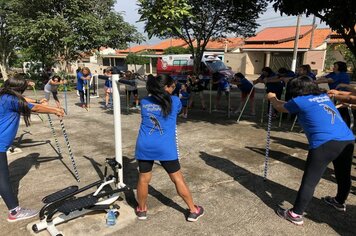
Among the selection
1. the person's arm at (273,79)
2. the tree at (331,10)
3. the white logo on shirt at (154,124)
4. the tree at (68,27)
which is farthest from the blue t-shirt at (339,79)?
the tree at (68,27)

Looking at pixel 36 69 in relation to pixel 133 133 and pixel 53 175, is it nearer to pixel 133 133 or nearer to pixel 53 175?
pixel 133 133

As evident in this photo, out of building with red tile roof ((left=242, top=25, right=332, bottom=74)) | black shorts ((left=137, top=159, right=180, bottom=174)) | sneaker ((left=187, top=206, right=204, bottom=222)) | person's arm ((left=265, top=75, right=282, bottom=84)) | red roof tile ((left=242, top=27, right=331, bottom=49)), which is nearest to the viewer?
black shorts ((left=137, top=159, right=180, bottom=174))

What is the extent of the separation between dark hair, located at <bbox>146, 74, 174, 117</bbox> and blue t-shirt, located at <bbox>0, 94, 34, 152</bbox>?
1.53m

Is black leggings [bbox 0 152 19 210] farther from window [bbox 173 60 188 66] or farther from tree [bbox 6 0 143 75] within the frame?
window [bbox 173 60 188 66]

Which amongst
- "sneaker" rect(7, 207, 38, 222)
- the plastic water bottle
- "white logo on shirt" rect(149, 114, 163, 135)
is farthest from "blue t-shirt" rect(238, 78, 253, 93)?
"sneaker" rect(7, 207, 38, 222)

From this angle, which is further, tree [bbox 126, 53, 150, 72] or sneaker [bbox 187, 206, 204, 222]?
tree [bbox 126, 53, 150, 72]

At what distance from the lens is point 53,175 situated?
5297 mm

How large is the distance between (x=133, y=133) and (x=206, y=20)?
9.38 m

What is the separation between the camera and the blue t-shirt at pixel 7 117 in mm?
3668

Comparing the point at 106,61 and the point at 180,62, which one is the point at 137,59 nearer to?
the point at 106,61

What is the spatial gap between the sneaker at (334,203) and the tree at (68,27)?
15724mm

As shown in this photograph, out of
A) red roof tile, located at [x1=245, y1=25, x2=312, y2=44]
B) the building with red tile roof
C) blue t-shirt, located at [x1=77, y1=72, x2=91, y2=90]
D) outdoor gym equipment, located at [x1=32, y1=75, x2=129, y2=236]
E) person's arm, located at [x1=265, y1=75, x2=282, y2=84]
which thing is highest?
red roof tile, located at [x1=245, y1=25, x2=312, y2=44]

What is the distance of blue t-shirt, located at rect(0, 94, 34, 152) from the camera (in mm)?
3668

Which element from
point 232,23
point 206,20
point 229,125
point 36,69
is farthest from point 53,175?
point 36,69
